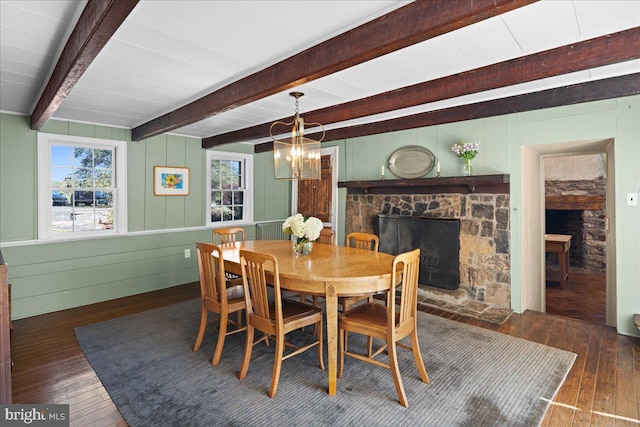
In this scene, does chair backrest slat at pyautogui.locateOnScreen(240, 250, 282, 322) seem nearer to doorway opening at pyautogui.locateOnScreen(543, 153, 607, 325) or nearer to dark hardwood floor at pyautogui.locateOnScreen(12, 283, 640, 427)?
dark hardwood floor at pyautogui.locateOnScreen(12, 283, 640, 427)

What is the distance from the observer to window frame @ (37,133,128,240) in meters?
Answer: 3.85

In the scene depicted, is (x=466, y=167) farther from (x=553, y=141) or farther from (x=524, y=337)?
(x=524, y=337)

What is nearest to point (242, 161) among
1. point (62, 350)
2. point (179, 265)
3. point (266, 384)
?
point (179, 265)

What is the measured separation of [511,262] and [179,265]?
4541 mm

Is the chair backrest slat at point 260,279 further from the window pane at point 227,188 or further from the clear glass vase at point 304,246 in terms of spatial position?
the window pane at point 227,188

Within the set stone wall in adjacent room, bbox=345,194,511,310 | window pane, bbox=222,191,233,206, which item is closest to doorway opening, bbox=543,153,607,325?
stone wall in adjacent room, bbox=345,194,511,310

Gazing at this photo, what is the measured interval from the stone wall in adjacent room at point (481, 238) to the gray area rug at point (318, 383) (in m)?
0.91

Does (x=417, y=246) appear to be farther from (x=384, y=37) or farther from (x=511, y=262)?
(x=384, y=37)

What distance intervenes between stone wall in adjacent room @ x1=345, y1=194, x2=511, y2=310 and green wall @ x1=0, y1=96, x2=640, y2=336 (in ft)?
0.38

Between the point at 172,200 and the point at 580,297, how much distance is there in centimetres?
636

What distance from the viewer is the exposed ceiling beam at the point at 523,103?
2.60 metres

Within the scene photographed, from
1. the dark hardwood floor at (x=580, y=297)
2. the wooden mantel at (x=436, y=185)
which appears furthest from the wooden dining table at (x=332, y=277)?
the dark hardwood floor at (x=580, y=297)

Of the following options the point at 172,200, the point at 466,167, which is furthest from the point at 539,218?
the point at 172,200

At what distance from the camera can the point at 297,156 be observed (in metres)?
2.95
